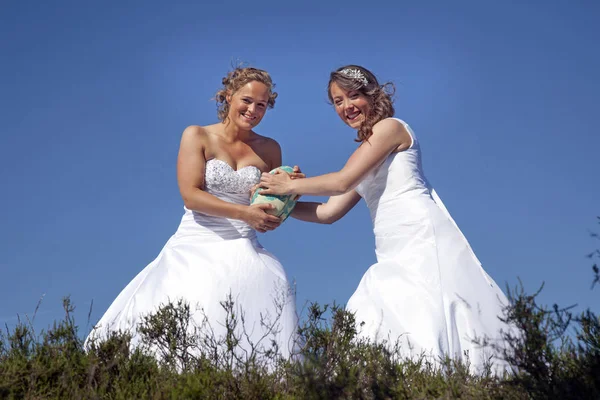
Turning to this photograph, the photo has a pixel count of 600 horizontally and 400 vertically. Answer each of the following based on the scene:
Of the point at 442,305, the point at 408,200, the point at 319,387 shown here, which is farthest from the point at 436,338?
the point at 319,387

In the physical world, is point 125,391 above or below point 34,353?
below

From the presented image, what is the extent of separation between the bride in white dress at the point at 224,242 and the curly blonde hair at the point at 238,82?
0.01 meters

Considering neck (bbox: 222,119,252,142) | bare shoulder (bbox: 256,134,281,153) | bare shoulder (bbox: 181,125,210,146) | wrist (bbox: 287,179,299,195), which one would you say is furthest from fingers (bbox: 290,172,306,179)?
bare shoulder (bbox: 181,125,210,146)

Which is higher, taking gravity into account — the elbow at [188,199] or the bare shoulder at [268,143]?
the bare shoulder at [268,143]

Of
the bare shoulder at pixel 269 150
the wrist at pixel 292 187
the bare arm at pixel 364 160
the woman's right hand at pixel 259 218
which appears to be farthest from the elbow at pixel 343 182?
the bare shoulder at pixel 269 150

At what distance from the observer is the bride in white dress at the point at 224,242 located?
5844 mm

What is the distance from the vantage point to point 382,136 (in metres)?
5.82

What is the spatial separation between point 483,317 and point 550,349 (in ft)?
5.96

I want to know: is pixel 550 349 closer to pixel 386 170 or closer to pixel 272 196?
pixel 386 170

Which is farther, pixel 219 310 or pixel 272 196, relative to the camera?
pixel 272 196

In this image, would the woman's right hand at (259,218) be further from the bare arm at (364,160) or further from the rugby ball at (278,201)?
the bare arm at (364,160)

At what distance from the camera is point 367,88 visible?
6168mm

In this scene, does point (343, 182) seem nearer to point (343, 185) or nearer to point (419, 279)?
point (343, 185)

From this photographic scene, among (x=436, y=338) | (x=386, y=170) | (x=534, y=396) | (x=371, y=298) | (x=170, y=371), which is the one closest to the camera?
(x=534, y=396)
